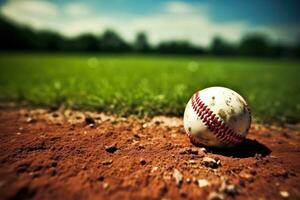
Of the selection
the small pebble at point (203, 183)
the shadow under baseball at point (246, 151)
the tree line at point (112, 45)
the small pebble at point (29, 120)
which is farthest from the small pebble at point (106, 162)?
the tree line at point (112, 45)

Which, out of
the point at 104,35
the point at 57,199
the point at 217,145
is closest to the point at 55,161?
the point at 57,199

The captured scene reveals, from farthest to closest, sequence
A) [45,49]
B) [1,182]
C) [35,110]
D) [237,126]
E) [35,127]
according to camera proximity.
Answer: [45,49] → [35,110] → [35,127] → [237,126] → [1,182]

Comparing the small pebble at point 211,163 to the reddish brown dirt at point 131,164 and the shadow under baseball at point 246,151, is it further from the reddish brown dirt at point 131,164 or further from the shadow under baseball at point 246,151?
the shadow under baseball at point 246,151

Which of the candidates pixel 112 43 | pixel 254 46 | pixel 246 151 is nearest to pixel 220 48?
pixel 254 46

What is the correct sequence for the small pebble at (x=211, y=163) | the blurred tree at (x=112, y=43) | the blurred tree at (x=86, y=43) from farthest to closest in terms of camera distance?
the blurred tree at (x=112, y=43), the blurred tree at (x=86, y=43), the small pebble at (x=211, y=163)

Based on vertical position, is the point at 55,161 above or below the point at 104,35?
below

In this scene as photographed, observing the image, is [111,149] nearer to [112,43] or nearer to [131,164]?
[131,164]

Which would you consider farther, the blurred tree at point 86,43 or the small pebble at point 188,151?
the blurred tree at point 86,43

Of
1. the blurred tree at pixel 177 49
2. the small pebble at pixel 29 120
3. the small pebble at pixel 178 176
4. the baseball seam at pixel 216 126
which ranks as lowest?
the small pebble at pixel 178 176

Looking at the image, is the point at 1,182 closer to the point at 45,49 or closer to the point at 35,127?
the point at 35,127
